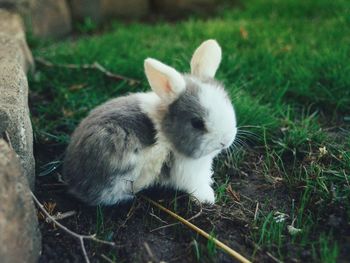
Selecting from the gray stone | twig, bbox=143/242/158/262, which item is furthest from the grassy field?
the gray stone

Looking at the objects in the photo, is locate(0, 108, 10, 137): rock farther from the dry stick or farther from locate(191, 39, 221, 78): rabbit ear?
locate(191, 39, 221, 78): rabbit ear

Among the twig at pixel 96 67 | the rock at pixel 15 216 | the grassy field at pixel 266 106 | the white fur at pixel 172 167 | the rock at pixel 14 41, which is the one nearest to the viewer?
the rock at pixel 15 216

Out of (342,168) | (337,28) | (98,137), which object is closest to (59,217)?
(98,137)

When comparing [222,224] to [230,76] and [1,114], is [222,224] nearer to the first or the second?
[1,114]

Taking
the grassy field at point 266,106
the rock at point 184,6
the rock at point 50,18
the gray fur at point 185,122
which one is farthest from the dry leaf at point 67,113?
the rock at point 184,6

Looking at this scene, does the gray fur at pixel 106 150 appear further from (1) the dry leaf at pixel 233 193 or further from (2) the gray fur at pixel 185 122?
(1) the dry leaf at pixel 233 193

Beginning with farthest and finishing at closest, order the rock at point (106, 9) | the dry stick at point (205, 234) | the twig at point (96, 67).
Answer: the rock at point (106, 9) → the twig at point (96, 67) → the dry stick at point (205, 234)
